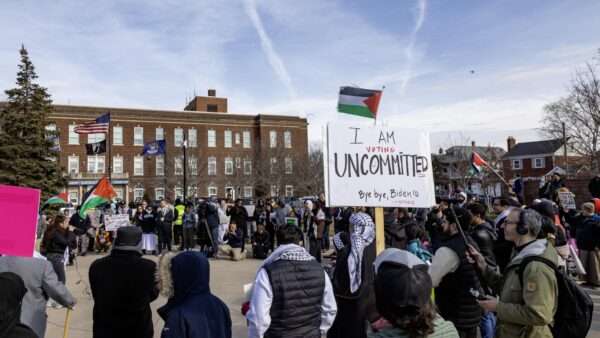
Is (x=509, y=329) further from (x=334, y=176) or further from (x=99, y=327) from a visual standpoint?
(x=99, y=327)

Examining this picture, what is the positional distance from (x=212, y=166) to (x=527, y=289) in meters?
52.1

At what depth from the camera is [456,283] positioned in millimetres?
3934

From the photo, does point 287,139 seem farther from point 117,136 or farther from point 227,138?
point 117,136

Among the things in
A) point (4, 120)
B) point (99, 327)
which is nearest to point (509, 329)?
point (99, 327)

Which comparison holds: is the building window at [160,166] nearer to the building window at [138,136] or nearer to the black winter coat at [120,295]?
the building window at [138,136]

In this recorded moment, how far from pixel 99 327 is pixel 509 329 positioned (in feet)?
10.8

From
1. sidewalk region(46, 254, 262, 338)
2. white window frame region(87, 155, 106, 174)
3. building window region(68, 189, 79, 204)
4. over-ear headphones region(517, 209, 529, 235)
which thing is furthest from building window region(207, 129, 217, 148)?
over-ear headphones region(517, 209, 529, 235)

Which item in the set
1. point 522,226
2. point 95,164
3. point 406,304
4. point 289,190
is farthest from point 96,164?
point 406,304

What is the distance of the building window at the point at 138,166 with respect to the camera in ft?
166

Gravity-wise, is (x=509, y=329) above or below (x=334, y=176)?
below

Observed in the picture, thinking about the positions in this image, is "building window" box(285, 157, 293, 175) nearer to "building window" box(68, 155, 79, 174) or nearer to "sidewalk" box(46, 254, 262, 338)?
"building window" box(68, 155, 79, 174)

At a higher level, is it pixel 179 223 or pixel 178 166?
pixel 178 166

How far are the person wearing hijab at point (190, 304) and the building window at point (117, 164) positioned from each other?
50.4m

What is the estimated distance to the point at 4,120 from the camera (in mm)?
29953
